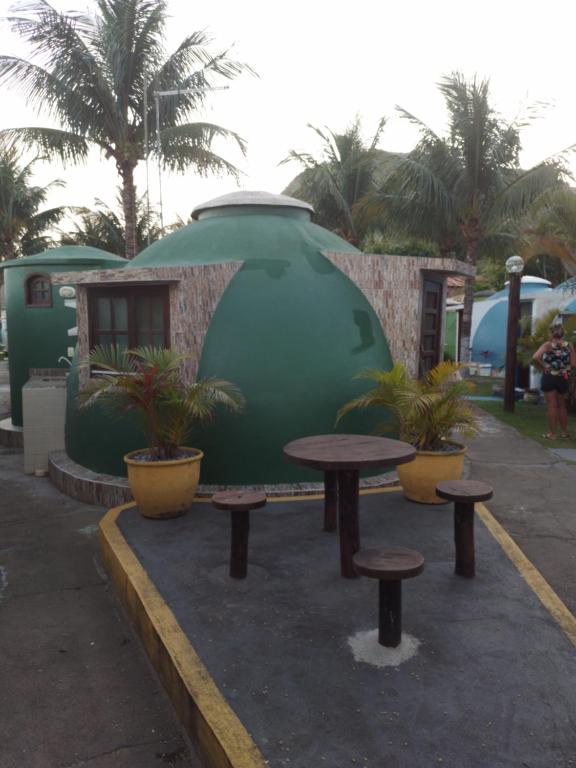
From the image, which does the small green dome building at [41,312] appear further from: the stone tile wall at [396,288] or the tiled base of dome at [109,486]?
the stone tile wall at [396,288]

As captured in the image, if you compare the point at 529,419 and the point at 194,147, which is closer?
the point at 529,419

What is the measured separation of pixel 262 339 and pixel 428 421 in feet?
6.86

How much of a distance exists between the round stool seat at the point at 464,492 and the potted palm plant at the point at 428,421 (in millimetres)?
1224

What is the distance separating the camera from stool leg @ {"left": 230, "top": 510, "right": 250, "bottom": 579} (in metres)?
4.57

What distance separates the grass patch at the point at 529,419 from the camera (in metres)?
10.4

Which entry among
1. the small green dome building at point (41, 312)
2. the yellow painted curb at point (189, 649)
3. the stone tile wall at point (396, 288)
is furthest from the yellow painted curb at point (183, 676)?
the small green dome building at point (41, 312)

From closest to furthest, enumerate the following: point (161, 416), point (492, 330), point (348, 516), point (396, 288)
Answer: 1. point (348, 516)
2. point (161, 416)
3. point (396, 288)
4. point (492, 330)

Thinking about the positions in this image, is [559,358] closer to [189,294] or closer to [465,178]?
[189,294]

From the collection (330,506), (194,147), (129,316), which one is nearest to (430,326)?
(330,506)

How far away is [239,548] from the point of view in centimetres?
457

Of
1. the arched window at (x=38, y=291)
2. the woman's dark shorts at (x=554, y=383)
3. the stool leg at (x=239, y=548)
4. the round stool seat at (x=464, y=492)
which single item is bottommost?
the stool leg at (x=239, y=548)

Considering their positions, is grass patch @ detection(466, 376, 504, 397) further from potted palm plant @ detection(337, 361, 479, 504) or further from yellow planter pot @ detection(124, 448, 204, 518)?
yellow planter pot @ detection(124, 448, 204, 518)

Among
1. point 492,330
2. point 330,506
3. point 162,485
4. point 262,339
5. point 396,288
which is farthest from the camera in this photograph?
A: point 492,330

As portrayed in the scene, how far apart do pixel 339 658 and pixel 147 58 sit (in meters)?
15.1
